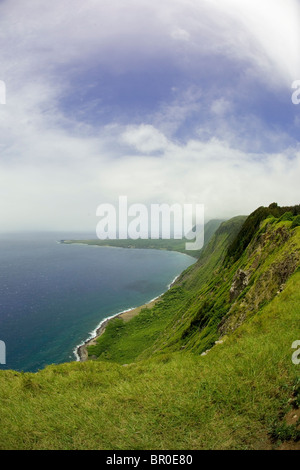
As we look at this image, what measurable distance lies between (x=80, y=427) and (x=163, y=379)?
536cm

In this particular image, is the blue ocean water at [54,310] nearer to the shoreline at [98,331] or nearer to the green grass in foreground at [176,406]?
the shoreline at [98,331]

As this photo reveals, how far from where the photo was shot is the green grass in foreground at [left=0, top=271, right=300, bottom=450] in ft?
28.3

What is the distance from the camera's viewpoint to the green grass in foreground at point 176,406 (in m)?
8.64

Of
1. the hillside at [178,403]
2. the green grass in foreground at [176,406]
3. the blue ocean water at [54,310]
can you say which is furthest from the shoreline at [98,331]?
the green grass in foreground at [176,406]

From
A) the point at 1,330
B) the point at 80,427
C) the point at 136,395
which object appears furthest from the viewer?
the point at 1,330

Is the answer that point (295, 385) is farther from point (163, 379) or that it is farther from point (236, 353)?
point (163, 379)

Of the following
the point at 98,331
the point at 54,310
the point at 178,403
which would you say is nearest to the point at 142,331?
the point at 98,331

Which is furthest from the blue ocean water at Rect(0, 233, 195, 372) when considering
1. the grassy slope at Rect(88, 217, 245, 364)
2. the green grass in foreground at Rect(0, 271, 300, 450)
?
the green grass in foreground at Rect(0, 271, 300, 450)
